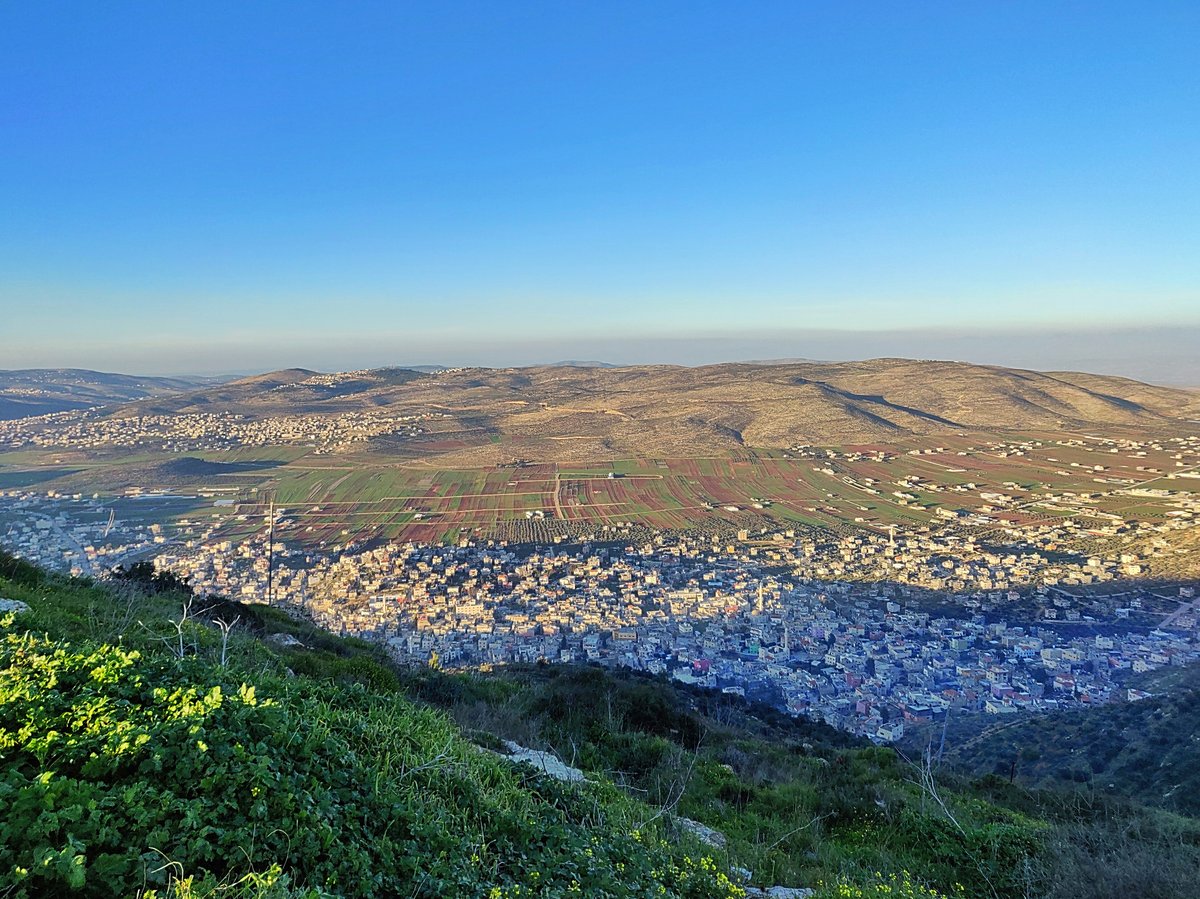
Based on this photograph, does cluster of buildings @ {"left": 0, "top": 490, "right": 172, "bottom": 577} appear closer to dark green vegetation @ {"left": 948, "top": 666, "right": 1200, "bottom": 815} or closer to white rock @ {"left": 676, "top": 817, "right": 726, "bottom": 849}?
white rock @ {"left": 676, "top": 817, "right": 726, "bottom": 849}

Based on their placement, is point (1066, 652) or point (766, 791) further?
point (1066, 652)

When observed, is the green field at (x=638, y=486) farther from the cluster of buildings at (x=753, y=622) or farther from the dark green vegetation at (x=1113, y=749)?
the dark green vegetation at (x=1113, y=749)

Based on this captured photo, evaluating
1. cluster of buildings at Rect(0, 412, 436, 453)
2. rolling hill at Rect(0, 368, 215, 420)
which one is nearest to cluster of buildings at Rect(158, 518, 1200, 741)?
cluster of buildings at Rect(0, 412, 436, 453)

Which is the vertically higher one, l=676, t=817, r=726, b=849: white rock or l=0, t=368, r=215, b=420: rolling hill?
l=0, t=368, r=215, b=420: rolling hill

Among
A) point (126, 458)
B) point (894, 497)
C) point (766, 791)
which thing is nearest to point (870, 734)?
point (766, 791)

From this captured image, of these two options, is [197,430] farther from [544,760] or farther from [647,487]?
[544,760]

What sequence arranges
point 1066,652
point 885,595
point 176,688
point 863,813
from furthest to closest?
point 885,595
point 1066,652
point 863,813
point 176,688

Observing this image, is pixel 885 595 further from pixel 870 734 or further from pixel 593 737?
pixel 593 737
